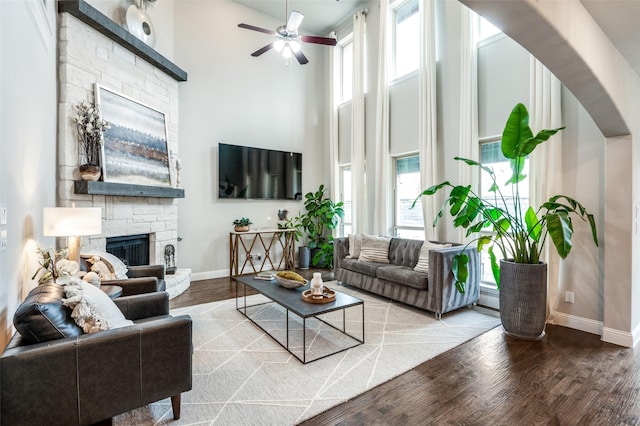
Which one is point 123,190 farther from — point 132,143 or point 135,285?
point 135,285

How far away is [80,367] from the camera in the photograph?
1554 mm

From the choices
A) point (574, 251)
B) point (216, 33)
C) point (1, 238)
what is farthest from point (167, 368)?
point (216, 33)

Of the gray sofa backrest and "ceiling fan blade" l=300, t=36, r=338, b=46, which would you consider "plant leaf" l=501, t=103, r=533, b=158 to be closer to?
the gray sofa backrest

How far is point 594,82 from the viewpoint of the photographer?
225 cm

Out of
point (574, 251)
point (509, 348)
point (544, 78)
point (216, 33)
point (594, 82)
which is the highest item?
point (216, 33)

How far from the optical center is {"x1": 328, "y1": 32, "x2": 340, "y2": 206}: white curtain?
6883 millimetres

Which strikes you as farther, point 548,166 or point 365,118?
point 365,118

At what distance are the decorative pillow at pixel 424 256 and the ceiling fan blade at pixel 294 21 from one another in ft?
10.9

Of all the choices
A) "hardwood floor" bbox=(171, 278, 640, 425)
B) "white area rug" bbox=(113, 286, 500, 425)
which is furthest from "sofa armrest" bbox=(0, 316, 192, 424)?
"hardwood floor" bbox=(171, 278, 640, 425)

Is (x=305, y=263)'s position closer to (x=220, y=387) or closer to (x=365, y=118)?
(x=365, y=118)

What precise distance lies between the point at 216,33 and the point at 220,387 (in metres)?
5.93

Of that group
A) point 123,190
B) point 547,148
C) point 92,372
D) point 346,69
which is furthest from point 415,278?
point 346,69

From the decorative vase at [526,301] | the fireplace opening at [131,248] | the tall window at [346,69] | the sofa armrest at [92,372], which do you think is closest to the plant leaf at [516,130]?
the decorative vase at [526,301]

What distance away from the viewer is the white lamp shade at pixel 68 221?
2.48m
